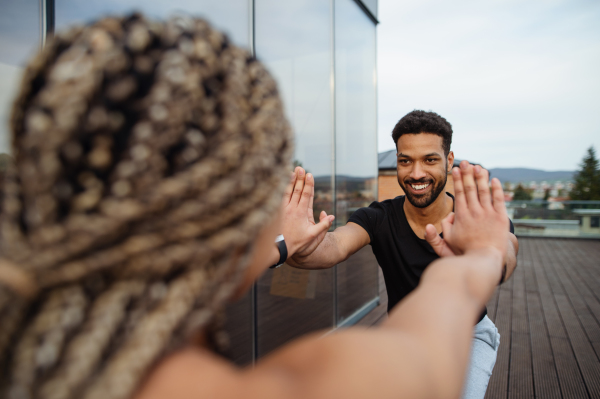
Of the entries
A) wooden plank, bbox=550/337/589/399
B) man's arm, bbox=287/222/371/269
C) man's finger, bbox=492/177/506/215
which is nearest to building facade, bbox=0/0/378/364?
man's arm, bbox=287/222/371/269

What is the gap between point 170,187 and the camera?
0.47 m

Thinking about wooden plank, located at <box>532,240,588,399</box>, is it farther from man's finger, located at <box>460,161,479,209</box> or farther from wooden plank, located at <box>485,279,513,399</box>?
man's finger, located at <box>460,161,479,209</box>

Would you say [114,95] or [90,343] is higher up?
[114,95]

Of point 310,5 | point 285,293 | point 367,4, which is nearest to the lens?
point 285,293

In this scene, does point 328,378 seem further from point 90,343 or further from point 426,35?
point 426,35

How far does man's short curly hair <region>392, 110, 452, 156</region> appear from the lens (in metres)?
2.46

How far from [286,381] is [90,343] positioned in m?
0.27

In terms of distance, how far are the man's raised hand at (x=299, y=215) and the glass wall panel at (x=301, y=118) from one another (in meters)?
1.52

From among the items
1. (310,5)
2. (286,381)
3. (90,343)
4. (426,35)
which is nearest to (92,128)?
(90,343)

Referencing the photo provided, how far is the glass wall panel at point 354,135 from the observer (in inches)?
176

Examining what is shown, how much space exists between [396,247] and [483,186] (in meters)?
1.16

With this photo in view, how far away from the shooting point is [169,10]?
2.22m

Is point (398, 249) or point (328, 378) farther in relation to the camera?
point (398, 249)

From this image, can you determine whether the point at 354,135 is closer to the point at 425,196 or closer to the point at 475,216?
the point at 425,196
